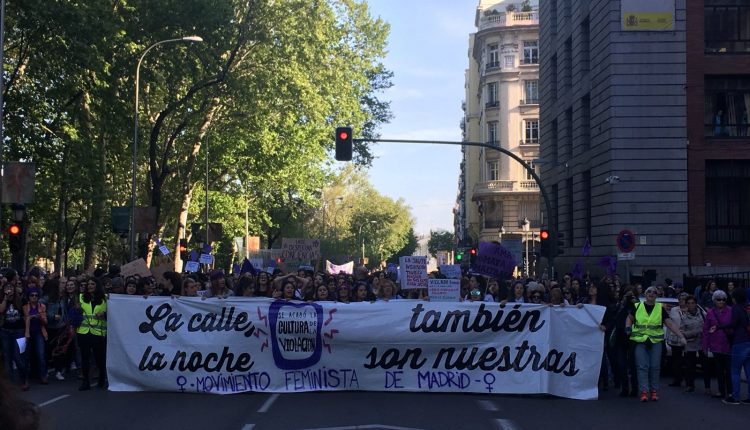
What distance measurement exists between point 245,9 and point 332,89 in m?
5.70

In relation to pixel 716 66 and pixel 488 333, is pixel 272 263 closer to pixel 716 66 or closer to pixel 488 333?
pixel 716 66

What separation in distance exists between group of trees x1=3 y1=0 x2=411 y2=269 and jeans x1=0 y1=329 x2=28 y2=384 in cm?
1533

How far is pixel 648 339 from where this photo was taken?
13.8 m

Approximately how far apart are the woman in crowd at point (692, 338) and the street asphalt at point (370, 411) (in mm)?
780

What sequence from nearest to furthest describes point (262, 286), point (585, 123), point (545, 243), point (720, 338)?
point (720, 338)
point (262, 286)
point (545, 243)
point (585, 123)

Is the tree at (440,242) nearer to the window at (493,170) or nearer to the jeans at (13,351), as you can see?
the window at (493,170)

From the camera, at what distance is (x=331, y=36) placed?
3850 cm

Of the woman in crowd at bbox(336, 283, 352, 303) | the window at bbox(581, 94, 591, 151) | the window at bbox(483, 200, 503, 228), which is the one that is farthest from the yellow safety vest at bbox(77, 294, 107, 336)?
the window at bbox(483, 200, 503, 228)

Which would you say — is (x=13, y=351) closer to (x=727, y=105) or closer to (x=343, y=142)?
(x=343, y=142)

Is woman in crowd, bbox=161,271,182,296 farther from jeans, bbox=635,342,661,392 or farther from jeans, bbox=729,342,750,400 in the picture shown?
jeans, bbox=729,342,750,400

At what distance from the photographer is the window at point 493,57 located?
78.5 metres

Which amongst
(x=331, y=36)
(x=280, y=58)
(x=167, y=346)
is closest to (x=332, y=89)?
(x=331, y=36)

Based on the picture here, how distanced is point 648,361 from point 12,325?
30.8 ft

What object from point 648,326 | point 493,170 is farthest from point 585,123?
point 493,170
